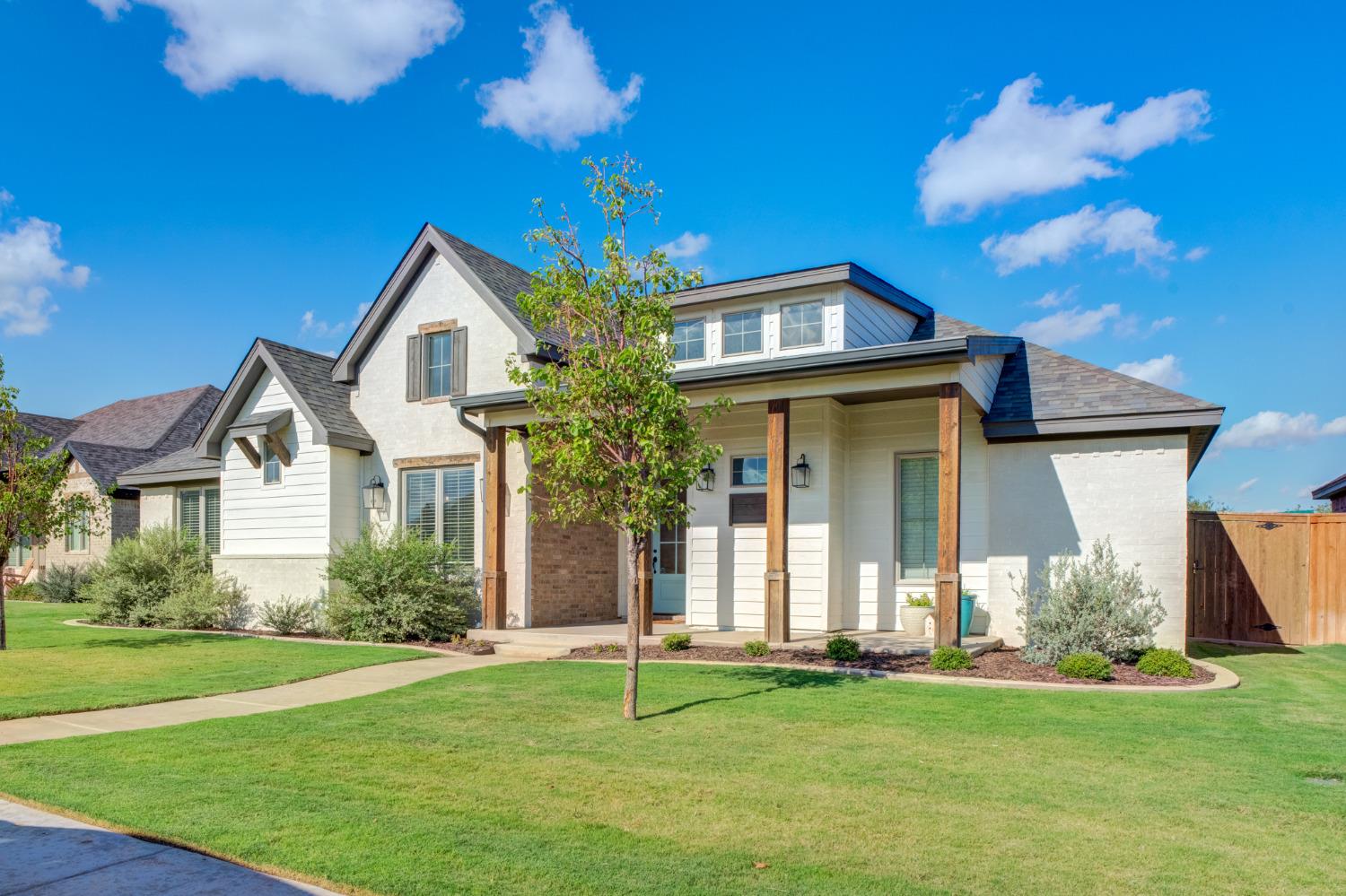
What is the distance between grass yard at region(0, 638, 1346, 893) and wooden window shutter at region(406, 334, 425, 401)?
887 cm

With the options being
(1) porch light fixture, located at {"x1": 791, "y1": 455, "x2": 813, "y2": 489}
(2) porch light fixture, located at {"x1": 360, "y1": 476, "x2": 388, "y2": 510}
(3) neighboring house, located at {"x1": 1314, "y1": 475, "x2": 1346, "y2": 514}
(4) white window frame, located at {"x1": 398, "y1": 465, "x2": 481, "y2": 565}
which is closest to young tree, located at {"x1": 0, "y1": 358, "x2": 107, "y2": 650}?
(2) porch light fixture, located at {"x1": 360, "y1": 476, "x2": 388, "y2": 510}

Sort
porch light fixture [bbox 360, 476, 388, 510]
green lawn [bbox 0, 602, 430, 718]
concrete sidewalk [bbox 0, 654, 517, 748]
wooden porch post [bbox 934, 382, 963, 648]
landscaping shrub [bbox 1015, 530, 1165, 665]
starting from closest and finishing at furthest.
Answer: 1. concrete sidewalk [bbox 0, 654, 517, 748]
2. green lawn [bbox 0, 602, 430, 718]
3. landscaping shrub [bbox 1015, 530, 1165, 665]
4. wooden porch post [bbox 934, 382, 963, 648]
5. porch light fixture [bbox 360, 476, 388, 510]

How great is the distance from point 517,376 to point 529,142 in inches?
407

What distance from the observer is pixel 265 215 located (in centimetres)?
2041

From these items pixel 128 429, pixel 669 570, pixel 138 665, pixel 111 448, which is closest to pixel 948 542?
pixel 669 570

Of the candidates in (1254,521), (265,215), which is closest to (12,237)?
(265,215)

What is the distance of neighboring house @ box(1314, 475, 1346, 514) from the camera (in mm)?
25044

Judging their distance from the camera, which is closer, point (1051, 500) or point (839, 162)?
point (1051, 500)

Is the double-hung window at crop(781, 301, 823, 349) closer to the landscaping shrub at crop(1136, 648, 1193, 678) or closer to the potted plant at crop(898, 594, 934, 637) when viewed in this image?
the potted plant at crop(898, 594, 934, 637)

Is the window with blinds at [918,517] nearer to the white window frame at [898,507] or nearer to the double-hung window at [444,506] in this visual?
the white window frame at [898,507]

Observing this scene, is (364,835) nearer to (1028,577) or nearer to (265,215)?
(1028,577)

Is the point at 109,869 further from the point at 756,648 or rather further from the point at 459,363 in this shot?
the point at 459,363

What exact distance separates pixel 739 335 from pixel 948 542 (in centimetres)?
598

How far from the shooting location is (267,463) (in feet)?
60.1
